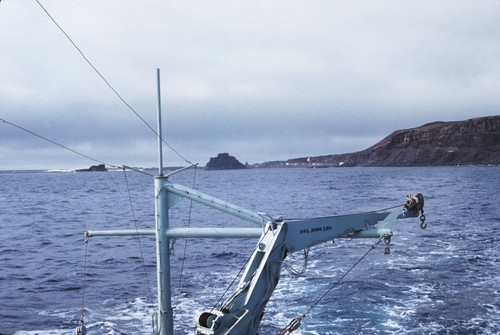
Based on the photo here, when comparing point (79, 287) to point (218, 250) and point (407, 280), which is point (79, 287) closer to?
point (218, 250)

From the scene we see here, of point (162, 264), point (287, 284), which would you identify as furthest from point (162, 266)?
point (287, 284)

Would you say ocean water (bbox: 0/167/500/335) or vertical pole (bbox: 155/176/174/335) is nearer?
vertical pole (bbox: 155/176/174/335)

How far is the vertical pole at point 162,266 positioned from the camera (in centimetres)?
1544

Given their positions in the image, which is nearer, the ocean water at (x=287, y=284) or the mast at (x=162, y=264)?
the mast at (x=162, y=264)

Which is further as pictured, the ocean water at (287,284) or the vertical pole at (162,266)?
the ocean water at (287,284)

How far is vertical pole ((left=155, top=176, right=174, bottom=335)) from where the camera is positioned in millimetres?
15438

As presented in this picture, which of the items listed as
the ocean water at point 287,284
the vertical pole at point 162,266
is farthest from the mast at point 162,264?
the ocean water at point 287,284

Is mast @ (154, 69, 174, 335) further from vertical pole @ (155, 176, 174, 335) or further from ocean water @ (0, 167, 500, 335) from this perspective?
ocean water @ (0, 167, 500, 335)

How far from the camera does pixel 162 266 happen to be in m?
15.4

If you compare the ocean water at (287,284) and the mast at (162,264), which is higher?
the mast at (162,264)

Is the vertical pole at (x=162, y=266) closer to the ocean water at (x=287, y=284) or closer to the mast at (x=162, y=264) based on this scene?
the mast at (x=162, y=264)

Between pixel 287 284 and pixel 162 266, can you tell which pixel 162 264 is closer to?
pixel 162 266

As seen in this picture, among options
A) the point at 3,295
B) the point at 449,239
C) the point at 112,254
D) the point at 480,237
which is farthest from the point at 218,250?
the point at 480,237

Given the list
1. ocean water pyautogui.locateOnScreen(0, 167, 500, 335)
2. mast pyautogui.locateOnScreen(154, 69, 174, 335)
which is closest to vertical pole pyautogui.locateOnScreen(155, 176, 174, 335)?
mast pyautogui.locateOnScreen(154, 69, 174, 335)
